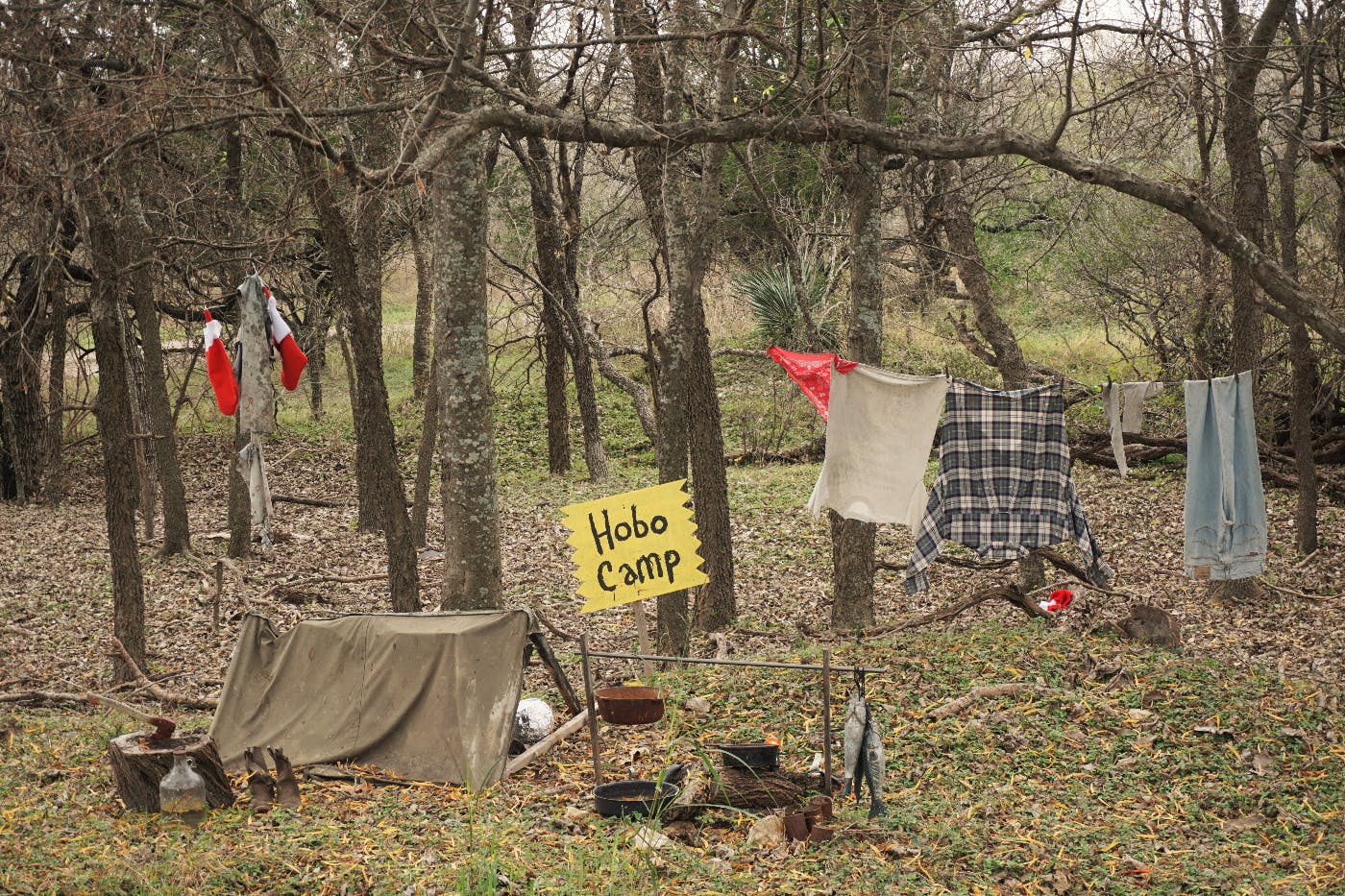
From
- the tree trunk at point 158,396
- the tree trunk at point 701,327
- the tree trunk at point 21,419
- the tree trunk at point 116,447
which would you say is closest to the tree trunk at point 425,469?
the tree trunk at point 158,396

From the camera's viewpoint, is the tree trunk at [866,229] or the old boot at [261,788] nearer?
the old boot at [261,788]

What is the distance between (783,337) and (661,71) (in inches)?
416

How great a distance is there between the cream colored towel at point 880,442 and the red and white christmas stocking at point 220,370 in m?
4.23

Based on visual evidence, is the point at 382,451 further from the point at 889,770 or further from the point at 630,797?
the point at 889,770

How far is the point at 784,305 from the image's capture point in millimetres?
19047

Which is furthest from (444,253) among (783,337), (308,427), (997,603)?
(308,427)

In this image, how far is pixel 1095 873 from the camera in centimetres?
481

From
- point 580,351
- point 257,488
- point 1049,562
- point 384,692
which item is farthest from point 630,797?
point 580,351

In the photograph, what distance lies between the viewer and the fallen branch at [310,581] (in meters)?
10.7

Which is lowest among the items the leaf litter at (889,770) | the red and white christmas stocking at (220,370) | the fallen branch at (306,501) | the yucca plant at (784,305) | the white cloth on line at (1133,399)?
the leaf litter at (889,770)

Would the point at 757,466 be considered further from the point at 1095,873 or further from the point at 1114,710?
the point at 1095,873

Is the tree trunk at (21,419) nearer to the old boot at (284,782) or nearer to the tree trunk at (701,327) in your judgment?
the tree trunk at (701,327)

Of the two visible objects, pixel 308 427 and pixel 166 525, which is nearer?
pixel 166 525

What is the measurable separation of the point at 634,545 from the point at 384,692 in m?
1.61
